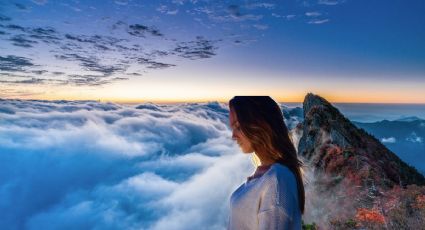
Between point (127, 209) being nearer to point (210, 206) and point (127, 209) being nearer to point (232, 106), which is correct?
point (210, 206)

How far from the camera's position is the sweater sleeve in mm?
1983

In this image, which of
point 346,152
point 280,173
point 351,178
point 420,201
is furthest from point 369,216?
point 280,173

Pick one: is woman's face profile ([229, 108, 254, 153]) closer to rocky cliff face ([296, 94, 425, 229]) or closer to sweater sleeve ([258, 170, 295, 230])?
sweater sleeve ([258, 170, 295, 230])

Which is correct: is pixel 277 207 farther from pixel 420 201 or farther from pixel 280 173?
pixel 420 201

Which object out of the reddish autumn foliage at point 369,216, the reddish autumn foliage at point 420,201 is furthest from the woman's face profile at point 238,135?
the reddish autumn foliage at point 420,201

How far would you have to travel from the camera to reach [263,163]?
2.32 meters

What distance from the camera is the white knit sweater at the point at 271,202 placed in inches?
78.3

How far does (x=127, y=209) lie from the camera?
186125mm

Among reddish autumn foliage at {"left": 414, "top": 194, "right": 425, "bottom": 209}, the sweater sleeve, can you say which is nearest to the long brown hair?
the sweater sleeve

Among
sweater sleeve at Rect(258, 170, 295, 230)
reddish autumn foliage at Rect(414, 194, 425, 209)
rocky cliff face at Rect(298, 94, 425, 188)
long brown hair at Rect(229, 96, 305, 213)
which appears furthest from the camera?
rocky cliff face at Rect(298, 94, 425, 188)

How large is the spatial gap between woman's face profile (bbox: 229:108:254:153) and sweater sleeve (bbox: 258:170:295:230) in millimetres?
369

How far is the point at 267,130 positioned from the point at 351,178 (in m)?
16.5

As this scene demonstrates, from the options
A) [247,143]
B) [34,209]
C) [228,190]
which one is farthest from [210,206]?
[247,143]

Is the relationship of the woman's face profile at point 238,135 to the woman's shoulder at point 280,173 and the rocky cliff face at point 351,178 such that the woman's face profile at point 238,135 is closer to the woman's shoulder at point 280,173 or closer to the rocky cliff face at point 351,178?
the woman's shoulder at point 280,173
